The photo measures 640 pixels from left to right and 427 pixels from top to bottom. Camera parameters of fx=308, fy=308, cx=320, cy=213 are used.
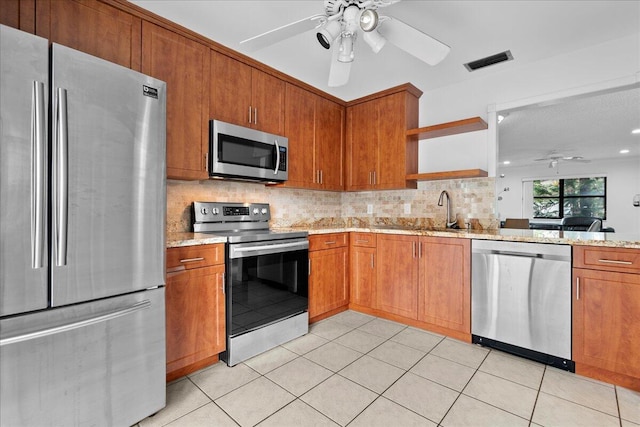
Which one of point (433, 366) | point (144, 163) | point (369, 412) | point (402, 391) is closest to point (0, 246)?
Result: point (144, 163)

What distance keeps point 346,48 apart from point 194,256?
1.69 meters

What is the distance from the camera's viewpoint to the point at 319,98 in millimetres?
3449

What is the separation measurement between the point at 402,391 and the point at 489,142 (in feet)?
8.16

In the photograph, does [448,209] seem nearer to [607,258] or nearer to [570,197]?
[607,258]

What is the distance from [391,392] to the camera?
1.89m

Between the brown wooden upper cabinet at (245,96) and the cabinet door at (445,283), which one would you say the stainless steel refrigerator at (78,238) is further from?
the cabinet door at (445,283)

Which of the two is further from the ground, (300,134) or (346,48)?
(346,48)

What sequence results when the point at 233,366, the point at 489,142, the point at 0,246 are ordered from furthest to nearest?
the point at 489,142 → the point at 233,366 → the point at 0,246

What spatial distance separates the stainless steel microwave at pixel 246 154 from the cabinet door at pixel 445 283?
1.53m

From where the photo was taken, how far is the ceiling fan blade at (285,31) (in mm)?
1748

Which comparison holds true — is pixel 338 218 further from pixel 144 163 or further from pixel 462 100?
pixel 144 163

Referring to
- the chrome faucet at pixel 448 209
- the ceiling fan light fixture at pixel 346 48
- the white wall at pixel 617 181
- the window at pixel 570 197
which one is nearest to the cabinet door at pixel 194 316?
the ceiling fan light fixture at pixel 346 48

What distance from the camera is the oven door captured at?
218 centimetres

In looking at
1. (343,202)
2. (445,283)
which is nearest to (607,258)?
(445,283)
